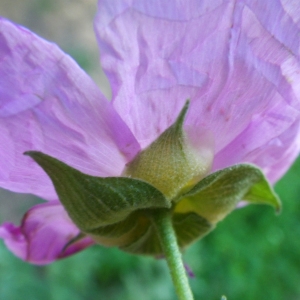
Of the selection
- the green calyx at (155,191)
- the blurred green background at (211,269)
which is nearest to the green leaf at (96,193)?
the green calyx at (155,191)

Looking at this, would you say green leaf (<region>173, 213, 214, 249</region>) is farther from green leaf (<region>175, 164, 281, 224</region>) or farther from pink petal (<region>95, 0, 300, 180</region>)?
pink petal (<region>95, 0, 300, 180</region>)

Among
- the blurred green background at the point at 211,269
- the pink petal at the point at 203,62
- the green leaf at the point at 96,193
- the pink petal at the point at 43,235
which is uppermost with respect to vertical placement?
the pink petal at the point at 203,62

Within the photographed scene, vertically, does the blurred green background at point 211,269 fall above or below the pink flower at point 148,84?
below

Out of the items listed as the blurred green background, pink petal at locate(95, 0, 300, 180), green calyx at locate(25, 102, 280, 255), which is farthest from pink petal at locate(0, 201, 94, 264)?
the blurred green background

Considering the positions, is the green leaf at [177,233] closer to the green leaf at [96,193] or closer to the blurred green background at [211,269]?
the green leaf at [96,193]

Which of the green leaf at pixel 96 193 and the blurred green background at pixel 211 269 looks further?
the blurred green background at pixel 211 269

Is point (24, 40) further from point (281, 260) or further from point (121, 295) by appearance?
point (281, 260)
